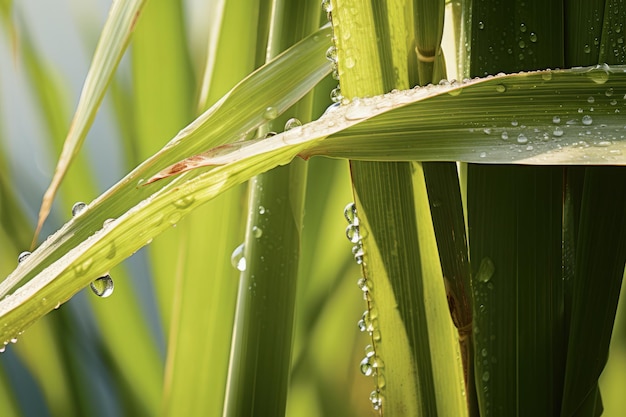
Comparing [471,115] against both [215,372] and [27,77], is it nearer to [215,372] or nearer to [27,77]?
[215,372]

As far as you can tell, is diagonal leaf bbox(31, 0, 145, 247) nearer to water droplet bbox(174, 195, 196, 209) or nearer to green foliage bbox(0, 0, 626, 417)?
green foliage bbox(0, 0, 626, 417)

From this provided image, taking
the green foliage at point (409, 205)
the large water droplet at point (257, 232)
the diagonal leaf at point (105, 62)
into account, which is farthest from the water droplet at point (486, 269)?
the diagonal leaf at point (105, 62)

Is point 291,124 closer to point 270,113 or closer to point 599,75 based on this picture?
point 270,113

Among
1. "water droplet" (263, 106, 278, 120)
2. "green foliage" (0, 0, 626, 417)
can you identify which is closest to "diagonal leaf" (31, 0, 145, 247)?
"green foliage" (0, 0, 626, 417)

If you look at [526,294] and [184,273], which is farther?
[184,273]

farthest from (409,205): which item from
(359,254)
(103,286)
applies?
(103,286)

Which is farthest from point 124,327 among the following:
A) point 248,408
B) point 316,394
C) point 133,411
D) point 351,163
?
point 351,163
